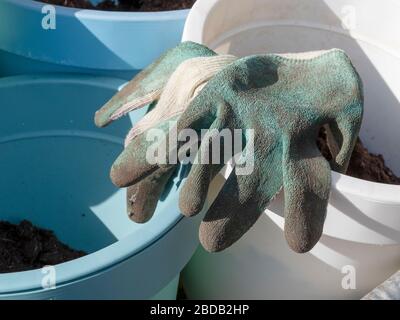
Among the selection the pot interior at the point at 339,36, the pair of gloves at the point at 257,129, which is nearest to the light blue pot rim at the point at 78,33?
the pot interior at the point at 339,36

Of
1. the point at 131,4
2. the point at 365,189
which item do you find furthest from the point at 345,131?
the point at 131,4

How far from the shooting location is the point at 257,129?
0.85 metres

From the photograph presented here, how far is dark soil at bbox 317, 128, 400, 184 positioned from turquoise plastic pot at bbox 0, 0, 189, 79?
31cm

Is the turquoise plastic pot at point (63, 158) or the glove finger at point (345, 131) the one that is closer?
the glove finger at point (345, 131)

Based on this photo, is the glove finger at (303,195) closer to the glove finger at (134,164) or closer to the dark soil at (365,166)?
the glove finger at (134,164)

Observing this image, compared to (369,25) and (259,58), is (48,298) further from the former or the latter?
(369,25)

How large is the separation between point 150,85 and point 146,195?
0.49ft

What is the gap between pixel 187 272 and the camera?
3.92 feet

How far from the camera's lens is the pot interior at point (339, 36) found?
3.76 ft

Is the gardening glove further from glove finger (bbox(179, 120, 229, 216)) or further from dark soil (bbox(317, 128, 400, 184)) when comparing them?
dark soil (bbox(317, 128, 400, 184))

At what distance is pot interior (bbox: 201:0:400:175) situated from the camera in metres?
1.15

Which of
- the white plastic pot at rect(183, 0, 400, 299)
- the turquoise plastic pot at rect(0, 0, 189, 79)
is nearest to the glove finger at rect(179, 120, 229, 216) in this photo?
the white plastic pot at rect(183, 0, 400, 299)
